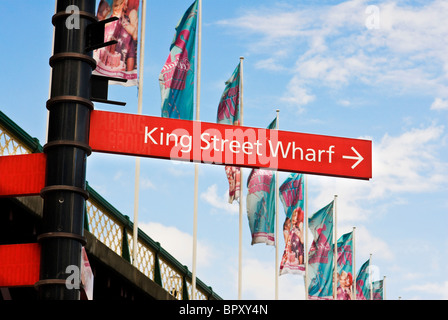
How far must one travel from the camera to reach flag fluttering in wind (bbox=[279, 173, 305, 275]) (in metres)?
33.7

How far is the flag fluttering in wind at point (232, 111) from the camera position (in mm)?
29109

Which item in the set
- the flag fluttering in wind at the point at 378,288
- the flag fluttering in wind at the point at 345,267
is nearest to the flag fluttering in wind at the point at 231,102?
the flag fluttering in wind at the point at 345,267

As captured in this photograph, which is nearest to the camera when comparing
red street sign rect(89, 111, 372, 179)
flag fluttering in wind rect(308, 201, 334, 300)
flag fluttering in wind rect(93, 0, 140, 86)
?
red street sign rect(89, 111, 372, 179)

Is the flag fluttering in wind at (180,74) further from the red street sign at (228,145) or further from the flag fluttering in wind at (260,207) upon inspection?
the red street sign at (228,145)

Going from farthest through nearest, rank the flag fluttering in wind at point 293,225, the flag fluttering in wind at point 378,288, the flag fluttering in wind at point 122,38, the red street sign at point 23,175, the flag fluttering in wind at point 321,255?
the flag fluttering in wind at point 378,288
the flag fluttering in wind at point 321,255
the flag fluttering in wind at point 293,225
the flag fluttering in wind at point 122,38
the red street sign at point 23,175

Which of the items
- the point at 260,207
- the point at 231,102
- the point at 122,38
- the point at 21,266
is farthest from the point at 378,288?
the point at 21,266

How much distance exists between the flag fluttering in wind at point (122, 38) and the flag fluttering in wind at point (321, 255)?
18.0 metres

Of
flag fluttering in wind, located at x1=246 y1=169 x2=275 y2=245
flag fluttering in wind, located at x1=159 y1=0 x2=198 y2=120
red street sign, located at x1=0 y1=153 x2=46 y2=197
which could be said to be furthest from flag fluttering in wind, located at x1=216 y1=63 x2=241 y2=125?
red street sign, located at x1=0 y1=153 x2=46 y2=197

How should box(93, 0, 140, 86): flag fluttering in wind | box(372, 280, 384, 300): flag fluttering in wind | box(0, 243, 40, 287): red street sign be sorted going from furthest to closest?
1. box(372, 280, 384, 300): flag fluttering in wind
2. box(93, 0, 140, 86): flag fluttering in wind
3. box(0, 243, 40, 287): red street sign

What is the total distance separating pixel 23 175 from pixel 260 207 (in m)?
25.4

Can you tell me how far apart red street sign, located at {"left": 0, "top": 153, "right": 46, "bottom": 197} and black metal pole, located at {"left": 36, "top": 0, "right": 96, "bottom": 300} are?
0.76 feet

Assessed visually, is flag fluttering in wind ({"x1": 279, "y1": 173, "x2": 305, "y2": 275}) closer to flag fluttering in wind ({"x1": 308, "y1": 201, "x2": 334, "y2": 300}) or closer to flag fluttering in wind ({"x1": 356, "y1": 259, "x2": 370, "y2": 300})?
flag fluttering in wind ({"x1": 308, "y1": 201, "x2": 334, "y2": 300})
